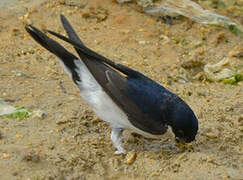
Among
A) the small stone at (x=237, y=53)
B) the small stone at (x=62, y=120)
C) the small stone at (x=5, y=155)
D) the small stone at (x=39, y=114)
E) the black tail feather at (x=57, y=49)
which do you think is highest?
Answer: the black tail feather at (x=57, y=49)

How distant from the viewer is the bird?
3766mm

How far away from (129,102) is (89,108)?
68cm

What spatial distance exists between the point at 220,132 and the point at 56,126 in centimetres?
149

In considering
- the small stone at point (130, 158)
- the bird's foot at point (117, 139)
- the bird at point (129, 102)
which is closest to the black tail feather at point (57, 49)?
the bird at point (129, 102)

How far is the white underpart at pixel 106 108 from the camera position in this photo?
3.87 metres

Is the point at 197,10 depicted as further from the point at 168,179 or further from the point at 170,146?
the point at 168,179

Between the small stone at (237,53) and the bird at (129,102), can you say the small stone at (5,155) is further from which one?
the small stone at (237,53)

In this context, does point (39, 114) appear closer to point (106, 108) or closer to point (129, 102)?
point (106, 108)

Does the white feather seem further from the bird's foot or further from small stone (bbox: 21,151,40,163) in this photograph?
small stone (bbox: 21,151,40,163)

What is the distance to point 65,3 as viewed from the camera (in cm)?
596

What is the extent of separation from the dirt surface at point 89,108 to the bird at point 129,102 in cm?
22

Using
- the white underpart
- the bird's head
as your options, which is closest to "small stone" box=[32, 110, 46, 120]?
the white underpart

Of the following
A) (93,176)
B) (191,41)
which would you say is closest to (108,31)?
(191,41)

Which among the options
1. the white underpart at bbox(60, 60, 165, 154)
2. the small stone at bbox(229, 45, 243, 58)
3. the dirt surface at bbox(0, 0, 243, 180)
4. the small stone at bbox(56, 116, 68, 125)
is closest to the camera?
the dirt surface at bbox(0, 0, 243, 180)
